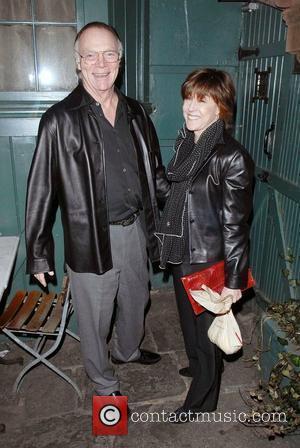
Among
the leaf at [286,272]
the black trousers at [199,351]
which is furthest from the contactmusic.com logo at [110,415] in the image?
the leaf at [286,272]

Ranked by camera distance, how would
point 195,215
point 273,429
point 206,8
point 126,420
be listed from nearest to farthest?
point 195,215
point 273,429
point 126,420
point 206,8

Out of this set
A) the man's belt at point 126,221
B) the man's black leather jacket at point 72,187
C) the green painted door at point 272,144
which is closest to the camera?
the man's black leather jacket at point 72,187

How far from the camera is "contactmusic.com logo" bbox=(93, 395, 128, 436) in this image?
296cm

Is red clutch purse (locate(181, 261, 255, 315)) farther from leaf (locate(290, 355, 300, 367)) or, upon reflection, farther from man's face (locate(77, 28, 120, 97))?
man's face (locate(77, 28, 120, 97))

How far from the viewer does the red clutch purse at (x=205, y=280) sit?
259cm

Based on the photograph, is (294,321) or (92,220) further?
(294,321)

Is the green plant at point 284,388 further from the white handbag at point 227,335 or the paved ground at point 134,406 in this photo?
the white handbag at point 227,335

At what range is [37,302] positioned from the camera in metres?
3.58

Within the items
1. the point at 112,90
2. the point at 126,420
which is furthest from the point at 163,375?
the point at 112,90

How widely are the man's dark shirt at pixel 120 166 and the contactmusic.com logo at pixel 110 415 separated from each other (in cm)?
134

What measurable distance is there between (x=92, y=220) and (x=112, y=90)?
3.04ft

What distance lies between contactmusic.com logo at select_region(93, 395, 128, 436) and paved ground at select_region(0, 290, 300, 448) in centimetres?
5

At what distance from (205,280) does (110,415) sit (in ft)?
4.23

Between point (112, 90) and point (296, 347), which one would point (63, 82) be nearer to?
point (112, 90)
